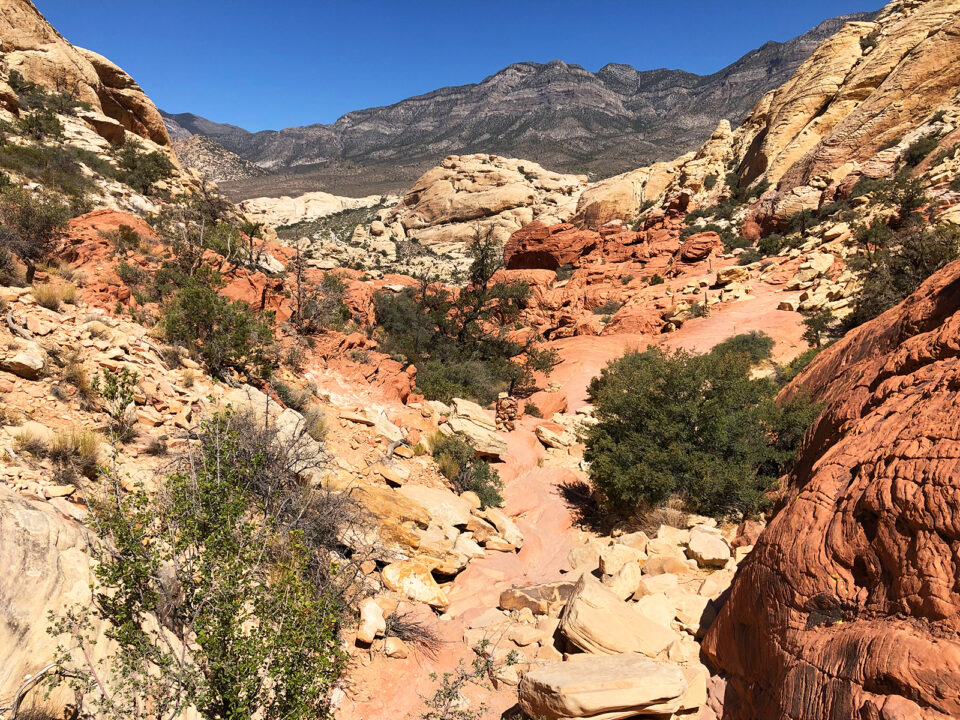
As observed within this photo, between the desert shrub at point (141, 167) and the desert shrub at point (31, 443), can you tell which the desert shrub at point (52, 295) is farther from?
the desert shrub at point (141, 167)

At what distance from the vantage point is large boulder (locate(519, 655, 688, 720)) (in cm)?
333

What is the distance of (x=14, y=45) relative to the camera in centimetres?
2333

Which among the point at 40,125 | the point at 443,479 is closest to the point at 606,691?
the point at 443,479

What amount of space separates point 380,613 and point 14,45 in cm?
3348

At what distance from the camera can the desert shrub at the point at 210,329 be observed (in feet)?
26.3

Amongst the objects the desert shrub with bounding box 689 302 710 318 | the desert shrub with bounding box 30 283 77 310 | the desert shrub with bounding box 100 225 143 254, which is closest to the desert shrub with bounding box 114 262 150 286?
the desert shrub with bounding box 100 225 143 254

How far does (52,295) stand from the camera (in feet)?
23.0

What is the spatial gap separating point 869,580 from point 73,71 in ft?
111

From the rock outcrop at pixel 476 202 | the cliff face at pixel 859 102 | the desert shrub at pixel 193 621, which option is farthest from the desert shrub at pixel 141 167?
the rock outcrop at pixel 476 202

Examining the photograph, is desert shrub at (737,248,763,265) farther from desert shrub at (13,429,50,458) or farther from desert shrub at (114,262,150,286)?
desert shrub at (13,429,50,458)

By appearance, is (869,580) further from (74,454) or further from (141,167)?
(141,167)

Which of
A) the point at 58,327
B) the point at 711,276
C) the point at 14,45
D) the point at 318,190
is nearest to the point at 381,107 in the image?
the point at 318,190

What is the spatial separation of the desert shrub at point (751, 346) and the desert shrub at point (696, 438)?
21.8ft

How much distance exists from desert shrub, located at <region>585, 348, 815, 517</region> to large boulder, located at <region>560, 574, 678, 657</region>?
302 centimetres
